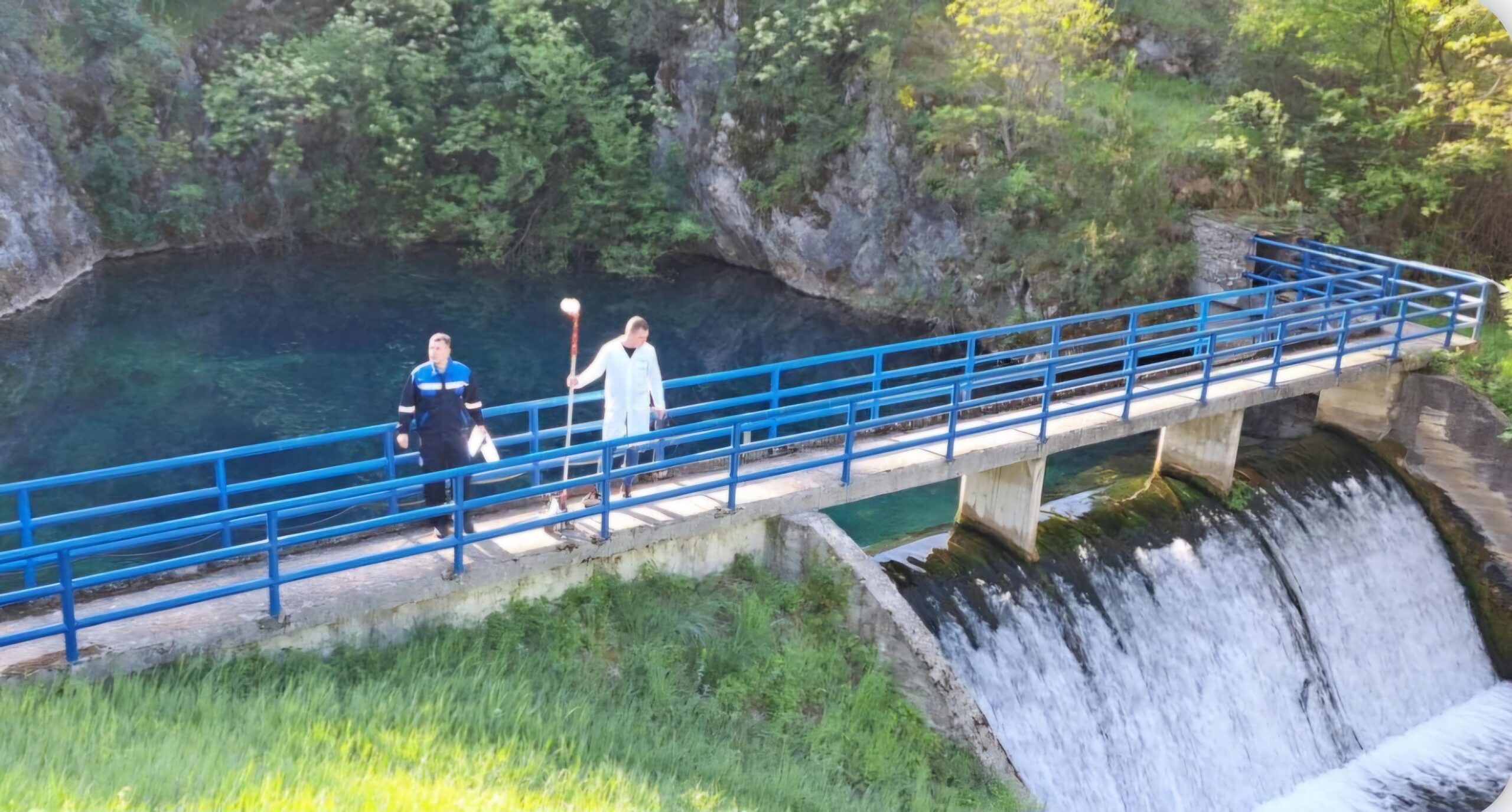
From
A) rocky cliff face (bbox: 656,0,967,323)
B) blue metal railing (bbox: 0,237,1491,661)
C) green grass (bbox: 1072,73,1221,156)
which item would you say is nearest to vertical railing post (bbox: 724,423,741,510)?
blue metal railing (bbox: 0,237,1491,661)

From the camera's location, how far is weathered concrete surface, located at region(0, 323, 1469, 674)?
25.2 feet

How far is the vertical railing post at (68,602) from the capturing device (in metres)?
6.95

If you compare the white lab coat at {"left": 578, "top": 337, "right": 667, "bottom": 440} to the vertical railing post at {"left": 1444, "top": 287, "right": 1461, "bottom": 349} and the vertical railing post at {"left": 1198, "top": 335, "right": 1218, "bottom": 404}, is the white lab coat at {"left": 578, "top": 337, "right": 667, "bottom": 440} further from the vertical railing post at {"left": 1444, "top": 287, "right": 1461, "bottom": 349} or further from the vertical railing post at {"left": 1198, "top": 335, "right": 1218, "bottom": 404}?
the vertical railing post at {"left": 1444, "top": 287, "right": 1461, "bottom": 349}

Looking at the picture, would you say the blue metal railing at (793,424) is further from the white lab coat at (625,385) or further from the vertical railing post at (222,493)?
the white lab coat at (625,385)

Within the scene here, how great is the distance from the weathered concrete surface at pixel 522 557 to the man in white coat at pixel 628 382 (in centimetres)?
80

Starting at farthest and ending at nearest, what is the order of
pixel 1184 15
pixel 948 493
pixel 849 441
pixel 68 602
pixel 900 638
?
pixel 1184 15 → pixel 948 493 → pixel 849 441 → pixel 900 638 → pixel 68 602

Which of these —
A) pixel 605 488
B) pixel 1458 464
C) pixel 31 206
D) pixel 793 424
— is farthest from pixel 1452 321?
pixel 31 206

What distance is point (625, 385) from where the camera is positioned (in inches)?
367

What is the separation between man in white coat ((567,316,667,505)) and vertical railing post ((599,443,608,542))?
209 millimetres

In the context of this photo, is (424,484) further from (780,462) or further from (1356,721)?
(1356,721)

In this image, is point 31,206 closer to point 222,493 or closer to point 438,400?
point 222,493

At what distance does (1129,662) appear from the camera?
11641 millimetres

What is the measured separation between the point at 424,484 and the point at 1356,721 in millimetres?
10274

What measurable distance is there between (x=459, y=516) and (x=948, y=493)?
9.88 metres
